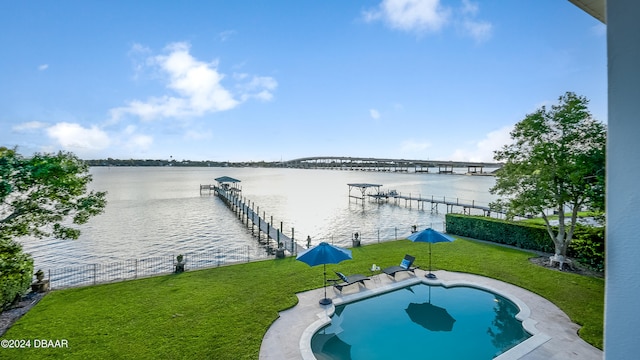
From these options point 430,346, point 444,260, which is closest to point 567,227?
point 444,260

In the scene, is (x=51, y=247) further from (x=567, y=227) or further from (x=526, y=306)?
(x=567, y=227)

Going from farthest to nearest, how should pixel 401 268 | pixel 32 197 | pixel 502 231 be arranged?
pixel 502 231
pixel 401 268
pixel 32 197

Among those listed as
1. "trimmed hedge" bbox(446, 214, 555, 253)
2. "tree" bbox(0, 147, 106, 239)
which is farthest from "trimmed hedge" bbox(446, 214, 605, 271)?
"tree" bbox(0, 147, 106, 239)

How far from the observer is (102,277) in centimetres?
1728

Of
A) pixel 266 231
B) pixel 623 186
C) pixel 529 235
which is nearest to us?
pixel 623 186

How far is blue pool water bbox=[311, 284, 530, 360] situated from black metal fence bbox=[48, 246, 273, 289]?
8999 mm

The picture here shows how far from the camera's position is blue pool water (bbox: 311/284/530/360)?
9.02 m

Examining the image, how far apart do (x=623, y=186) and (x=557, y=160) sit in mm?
15464

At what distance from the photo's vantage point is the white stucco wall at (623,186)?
2.04 metres

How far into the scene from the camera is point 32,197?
27.4 ft

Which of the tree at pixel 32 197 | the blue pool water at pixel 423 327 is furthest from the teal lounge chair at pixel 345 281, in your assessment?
the tree at pixel 32 197

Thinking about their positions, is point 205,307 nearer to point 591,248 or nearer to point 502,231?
point 591,248

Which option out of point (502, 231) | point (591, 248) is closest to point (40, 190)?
point (591, 248)

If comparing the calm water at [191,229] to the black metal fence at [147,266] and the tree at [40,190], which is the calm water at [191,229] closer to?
the black metal fence at [147,266]
